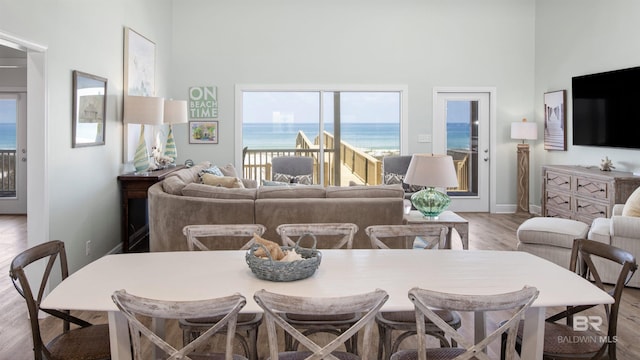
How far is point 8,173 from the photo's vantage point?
8328 millimetres

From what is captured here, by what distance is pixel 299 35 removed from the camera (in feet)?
25.5

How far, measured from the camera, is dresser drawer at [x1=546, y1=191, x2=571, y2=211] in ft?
20.8

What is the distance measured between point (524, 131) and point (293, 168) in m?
3.54

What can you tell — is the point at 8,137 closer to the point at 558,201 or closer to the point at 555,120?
the point at 558,201

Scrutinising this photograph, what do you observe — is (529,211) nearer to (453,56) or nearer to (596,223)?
(453,56)

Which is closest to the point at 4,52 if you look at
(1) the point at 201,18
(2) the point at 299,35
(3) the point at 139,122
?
(1) the point at 201,18

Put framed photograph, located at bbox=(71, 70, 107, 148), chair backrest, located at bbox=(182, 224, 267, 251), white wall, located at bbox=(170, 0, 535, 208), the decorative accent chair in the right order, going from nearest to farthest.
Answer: chair backrest, located at bbox=(182, 224, 267, 251), framed photograph, located at bbox=(71, 70, 107, 148), the decorative accent chair, white wall, located at bbox=(170, 0, 535, 208)

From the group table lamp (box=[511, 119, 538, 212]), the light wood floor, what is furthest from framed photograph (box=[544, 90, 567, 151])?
the light wood floor

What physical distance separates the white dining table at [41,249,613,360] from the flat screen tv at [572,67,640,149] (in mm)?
4255

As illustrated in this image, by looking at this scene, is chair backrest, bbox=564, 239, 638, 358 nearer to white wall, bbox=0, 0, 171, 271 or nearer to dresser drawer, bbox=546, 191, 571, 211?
white wall, bbox=0, 0, 171, 271

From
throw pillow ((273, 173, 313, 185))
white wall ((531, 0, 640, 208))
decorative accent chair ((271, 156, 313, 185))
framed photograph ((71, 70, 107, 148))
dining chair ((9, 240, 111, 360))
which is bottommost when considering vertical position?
dining chair ((9, 240, 111, 360))

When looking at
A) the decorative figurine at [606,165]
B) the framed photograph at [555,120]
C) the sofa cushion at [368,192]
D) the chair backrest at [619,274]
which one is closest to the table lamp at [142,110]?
the sofa cushion at [368,192]

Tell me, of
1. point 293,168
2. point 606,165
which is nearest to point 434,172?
point 606,165

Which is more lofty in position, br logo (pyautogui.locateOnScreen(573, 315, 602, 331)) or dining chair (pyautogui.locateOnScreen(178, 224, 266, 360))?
dining chair (pyautogui.locateOnScreen(178, 224, 266, 360))
